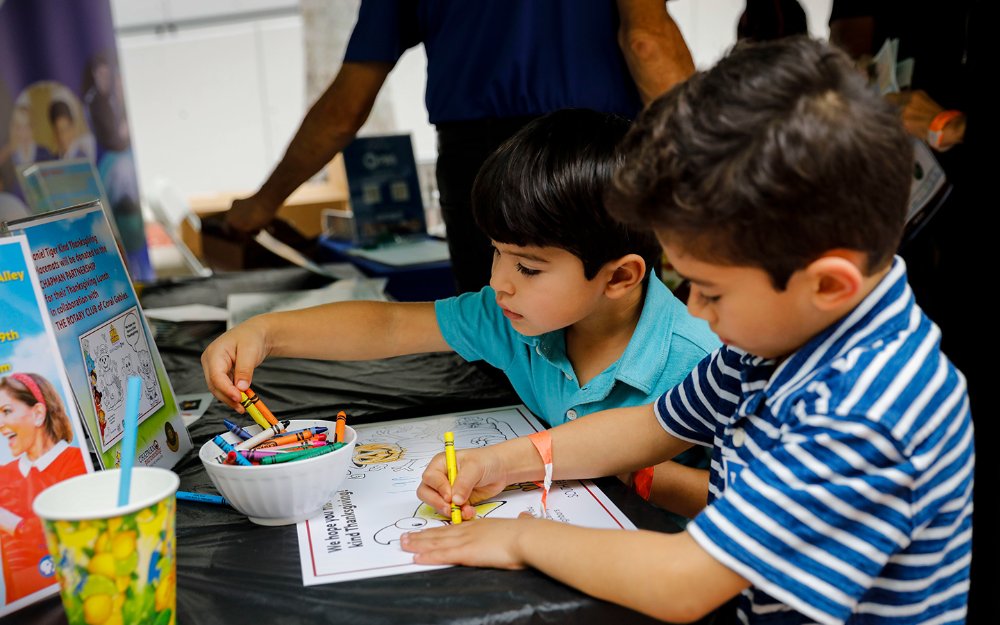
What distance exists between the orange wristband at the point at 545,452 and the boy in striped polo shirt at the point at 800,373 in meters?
0.13

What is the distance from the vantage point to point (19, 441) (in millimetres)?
696

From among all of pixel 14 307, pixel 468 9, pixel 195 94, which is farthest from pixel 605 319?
pixel 195 94

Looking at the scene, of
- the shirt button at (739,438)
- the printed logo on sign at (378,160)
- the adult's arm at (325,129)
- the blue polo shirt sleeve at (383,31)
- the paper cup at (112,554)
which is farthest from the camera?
the printed logo on sign at (378,160)

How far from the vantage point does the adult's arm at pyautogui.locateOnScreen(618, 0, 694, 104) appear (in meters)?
1.53

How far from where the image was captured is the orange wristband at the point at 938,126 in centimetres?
180

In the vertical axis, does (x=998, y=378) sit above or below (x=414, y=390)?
below

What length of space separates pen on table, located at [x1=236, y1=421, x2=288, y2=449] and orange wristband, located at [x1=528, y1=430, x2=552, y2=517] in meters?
0.27

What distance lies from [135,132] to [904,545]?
7.23 metres

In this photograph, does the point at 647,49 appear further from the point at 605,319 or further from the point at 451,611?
the point at 451,611

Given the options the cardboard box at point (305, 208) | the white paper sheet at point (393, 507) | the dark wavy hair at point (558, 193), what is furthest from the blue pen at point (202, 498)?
the cardboard box at point (305, 208)

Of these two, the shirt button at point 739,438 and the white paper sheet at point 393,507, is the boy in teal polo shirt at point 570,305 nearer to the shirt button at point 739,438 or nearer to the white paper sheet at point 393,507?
the white paper sheet at point 393,507

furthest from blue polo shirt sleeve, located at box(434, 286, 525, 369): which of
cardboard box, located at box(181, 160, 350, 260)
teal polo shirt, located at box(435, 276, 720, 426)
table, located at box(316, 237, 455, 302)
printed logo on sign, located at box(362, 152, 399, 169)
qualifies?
cardboard box, located at box(181, 160, 350, 260)

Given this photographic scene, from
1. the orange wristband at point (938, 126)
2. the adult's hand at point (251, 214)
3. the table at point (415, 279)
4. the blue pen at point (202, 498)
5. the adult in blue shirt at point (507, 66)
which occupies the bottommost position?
the table at point (415, 279)

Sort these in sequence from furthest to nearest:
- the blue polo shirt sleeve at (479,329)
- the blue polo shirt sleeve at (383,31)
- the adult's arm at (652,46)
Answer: the blue polo shirt sleeve at (383,31) < the adult's arm at (652,46) < the blue polo shirt sleeve at (479,329)
